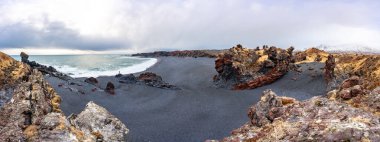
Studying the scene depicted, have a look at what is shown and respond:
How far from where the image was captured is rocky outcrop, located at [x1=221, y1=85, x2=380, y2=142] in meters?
6.80

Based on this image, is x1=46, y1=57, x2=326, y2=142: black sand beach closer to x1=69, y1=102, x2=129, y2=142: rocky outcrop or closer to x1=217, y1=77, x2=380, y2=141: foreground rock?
x1=69, y1=102, x2=129, y2=142: rocky outcrop

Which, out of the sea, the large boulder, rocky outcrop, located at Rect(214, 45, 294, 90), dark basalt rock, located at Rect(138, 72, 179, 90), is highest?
the large boulder

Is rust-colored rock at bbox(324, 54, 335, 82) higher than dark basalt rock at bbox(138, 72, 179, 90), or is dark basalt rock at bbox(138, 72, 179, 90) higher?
rust-colored rock at bbox(324, 54, 335, 82)

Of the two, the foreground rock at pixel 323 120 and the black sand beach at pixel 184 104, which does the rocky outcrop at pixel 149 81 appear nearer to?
the black sand beach at pixel 184 104

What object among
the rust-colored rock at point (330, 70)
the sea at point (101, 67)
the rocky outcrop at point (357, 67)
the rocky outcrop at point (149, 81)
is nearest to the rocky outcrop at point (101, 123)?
the rocky outcrop at point (357, 67)

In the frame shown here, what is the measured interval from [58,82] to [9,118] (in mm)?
29057

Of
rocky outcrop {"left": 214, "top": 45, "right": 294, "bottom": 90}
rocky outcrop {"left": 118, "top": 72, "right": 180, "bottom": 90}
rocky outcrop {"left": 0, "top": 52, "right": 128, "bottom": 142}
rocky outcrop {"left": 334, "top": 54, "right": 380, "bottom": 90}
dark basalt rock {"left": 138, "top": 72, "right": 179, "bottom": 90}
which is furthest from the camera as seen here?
rocky outcrop {"left": 118, "top": 72, "right": 180, "bottom": 90}

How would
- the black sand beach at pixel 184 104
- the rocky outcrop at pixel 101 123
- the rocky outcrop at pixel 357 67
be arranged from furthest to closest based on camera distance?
the rocky outcrop at pixel 357 67, the black sand beach at pixel 184 104, the rocky outcrop at pixel 101 123

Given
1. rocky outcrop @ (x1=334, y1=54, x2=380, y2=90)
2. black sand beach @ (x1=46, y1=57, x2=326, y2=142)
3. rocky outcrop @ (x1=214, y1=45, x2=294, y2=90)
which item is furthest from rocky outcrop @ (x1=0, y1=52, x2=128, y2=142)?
rocky outcrop @ (x1=214, y1=45, x2=294, y2=90)

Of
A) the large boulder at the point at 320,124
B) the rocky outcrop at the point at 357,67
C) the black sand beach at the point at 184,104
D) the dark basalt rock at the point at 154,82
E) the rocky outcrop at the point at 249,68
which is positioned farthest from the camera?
the dark basalt rock at the point at 154,82

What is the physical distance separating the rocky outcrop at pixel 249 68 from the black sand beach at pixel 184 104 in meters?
1.07

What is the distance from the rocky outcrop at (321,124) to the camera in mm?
6801

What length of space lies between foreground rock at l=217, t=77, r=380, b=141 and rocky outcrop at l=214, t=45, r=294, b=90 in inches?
1089

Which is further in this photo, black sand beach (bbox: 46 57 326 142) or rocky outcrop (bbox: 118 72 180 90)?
rocky outcrop (bbox: 118 72 180 90)
